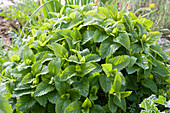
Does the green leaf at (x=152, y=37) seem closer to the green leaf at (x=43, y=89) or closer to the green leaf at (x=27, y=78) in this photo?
the green leaf at (x=43, y=89)

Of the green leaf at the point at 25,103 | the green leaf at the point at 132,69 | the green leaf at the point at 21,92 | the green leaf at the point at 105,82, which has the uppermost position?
the green leaf at the point at 132,69

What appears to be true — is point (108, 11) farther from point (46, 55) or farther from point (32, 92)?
point (32, 92)

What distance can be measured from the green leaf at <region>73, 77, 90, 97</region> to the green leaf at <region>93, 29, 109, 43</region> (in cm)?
34

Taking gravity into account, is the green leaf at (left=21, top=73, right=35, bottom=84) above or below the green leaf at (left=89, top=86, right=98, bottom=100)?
above

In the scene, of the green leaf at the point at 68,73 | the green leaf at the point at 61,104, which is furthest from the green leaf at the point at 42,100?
the green leaf at the point at 68,73

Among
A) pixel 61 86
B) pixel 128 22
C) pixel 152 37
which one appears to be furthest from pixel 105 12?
pixel 61 86

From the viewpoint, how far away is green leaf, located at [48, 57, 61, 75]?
1.36 m

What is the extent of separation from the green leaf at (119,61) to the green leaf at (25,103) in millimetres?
685

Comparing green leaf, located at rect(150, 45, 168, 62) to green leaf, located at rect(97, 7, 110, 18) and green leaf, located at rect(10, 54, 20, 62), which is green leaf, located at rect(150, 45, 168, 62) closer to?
green leaf, located at rect(97, 7, 110, 18)

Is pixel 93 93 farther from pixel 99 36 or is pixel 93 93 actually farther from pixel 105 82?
pixel 99 36

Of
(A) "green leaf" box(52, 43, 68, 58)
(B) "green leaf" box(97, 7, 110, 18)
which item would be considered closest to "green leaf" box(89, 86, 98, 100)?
(A) "green leaf" box(52, 43, 68, 58)

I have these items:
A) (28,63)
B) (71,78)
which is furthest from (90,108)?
(28,63)

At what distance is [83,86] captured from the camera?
4.32ft

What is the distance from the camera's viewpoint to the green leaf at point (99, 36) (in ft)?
4.72
